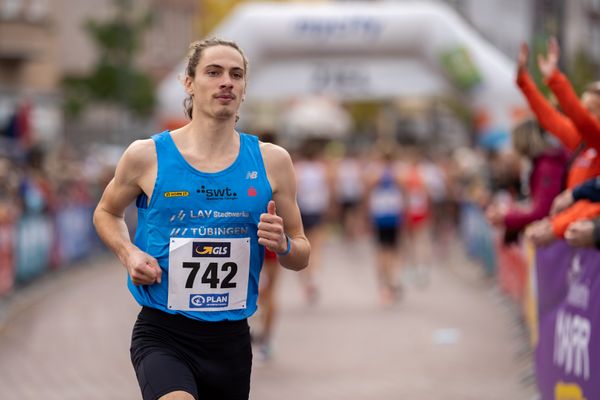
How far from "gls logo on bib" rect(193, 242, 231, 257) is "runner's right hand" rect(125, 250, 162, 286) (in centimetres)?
17

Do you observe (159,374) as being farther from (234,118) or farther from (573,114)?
(573,114)

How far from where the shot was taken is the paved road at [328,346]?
9.82 metres

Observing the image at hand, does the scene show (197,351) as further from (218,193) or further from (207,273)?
(218,193)

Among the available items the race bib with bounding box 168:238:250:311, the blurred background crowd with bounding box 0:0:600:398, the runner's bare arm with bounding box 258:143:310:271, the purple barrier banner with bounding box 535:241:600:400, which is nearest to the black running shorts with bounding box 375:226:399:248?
the blurred background crowd with bounding box 0:0:600:398

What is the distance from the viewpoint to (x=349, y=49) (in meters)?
21.0

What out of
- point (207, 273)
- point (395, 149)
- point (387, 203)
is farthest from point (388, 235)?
point (207, 273)

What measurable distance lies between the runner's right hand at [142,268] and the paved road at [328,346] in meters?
4.43

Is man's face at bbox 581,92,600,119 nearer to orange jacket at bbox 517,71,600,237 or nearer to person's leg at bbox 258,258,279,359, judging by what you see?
orange jacket at bbox 517,71,600,237

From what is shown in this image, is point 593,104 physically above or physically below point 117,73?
below

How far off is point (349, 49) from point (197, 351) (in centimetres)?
1624

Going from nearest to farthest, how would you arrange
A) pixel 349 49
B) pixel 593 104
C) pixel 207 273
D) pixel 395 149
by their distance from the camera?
pixel 207 273 → pixel 593 104 → pixel 349 49 → pixel 395 149

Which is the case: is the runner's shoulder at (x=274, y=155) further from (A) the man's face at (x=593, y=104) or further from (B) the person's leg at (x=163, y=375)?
(A) the man's face at (x=593, y=104)

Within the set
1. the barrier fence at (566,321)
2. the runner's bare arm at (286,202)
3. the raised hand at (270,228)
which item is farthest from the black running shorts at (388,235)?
the raised hand at (270,228)

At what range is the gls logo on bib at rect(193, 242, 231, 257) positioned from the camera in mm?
5160
